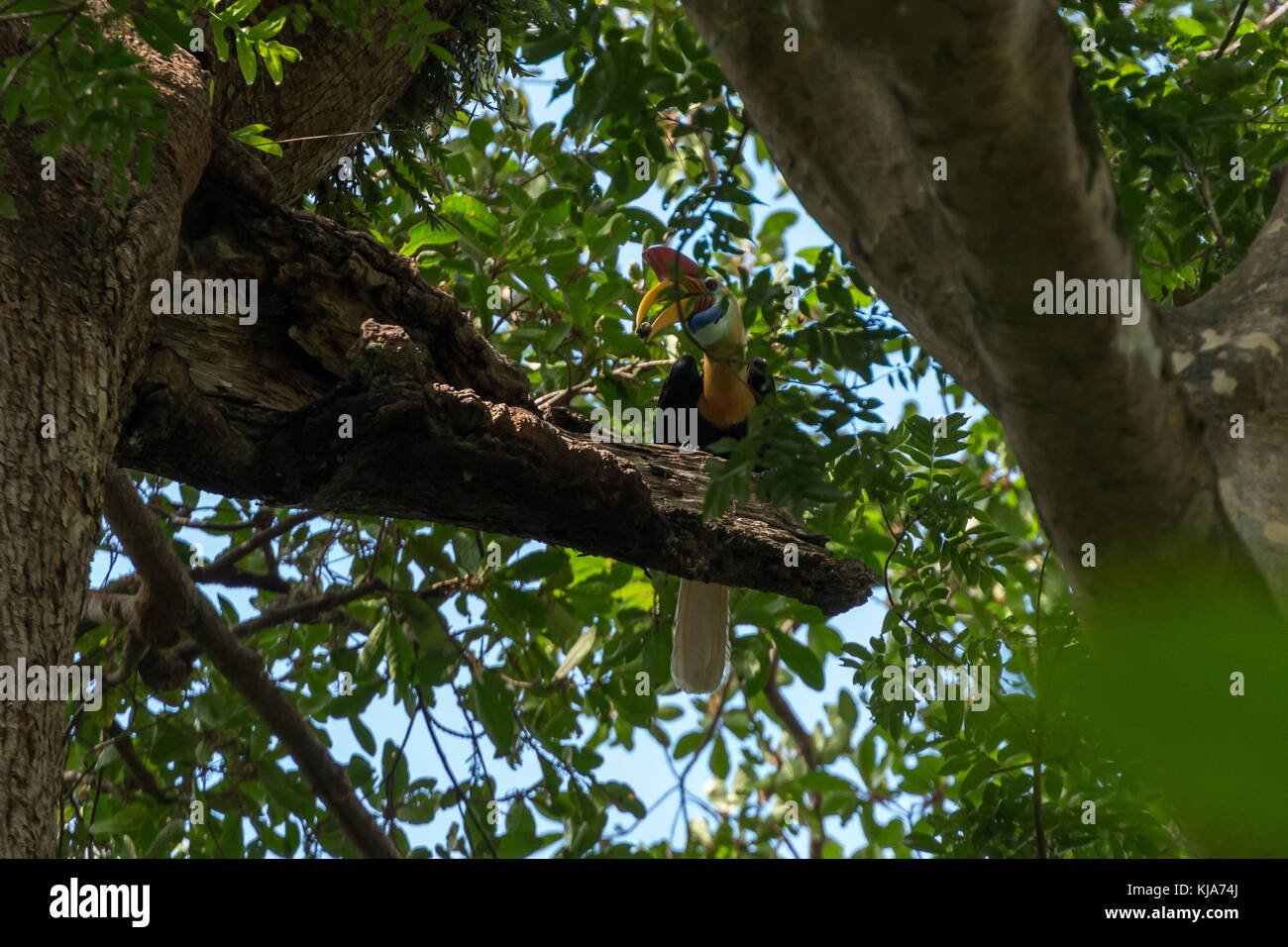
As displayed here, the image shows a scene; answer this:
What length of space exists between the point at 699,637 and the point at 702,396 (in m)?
1.51

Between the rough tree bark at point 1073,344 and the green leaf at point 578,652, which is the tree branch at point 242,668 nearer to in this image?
the green leaf at point 578,652

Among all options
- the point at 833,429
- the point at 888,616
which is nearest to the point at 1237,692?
the point at 833,429

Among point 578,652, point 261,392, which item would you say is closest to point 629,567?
point 578,652

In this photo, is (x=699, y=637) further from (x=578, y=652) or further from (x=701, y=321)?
(x=701, y=321)

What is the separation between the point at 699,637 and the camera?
4.46 metres

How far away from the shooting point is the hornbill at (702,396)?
4418 mm

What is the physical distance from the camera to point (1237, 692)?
4.99 feet

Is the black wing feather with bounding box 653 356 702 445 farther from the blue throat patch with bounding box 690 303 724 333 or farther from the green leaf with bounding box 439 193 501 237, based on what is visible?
the green leaf with bounding box 439 193 501 237

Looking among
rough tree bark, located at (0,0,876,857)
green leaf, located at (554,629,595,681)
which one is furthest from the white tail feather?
rough tree bark, located at (0,0,876,857)

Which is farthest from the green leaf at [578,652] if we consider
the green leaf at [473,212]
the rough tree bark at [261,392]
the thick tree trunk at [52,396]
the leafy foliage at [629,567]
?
the thick tree trunk at [52,396]

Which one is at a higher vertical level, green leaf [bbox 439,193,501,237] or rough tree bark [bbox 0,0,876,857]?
green leaf [bbox 439,193,501,237]

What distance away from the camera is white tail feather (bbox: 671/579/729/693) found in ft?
14.5

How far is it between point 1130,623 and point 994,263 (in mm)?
651

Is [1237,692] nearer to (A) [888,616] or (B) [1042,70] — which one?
(B) [1042,70]
